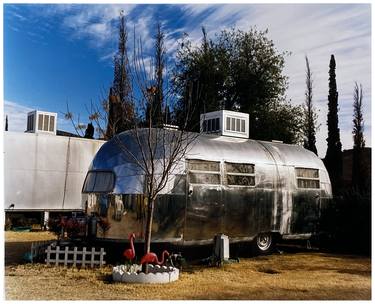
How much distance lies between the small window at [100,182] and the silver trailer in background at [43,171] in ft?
19.3

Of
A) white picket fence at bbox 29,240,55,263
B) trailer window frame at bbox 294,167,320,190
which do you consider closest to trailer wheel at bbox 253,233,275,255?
trailer window frame at bbox 294,167,320,190

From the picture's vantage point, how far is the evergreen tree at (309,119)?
2504 cm

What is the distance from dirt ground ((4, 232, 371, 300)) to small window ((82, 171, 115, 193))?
181 cm

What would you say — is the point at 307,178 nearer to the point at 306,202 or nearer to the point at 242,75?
the point at 306,202

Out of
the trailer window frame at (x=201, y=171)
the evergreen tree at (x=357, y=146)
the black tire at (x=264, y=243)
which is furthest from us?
the evergreen tree at (x=357, y=146)

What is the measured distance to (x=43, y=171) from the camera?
17391mm

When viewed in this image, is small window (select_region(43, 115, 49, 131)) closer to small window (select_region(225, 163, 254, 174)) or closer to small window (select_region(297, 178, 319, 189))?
small window (select_region(225, 163, 254, 174))

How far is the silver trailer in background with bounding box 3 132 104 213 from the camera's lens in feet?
55.2

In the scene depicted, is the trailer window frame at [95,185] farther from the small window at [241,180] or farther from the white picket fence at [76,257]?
the small window at [241,180]

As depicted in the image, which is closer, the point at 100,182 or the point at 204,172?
the point at 100,182

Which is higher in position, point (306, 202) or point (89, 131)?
point (89, 131)

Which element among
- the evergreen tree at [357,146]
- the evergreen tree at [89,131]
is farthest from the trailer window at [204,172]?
the evergreen tree at [89,131]

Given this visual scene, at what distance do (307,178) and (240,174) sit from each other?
2.69 meters

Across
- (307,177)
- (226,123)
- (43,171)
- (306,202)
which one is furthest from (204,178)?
(43,171)
